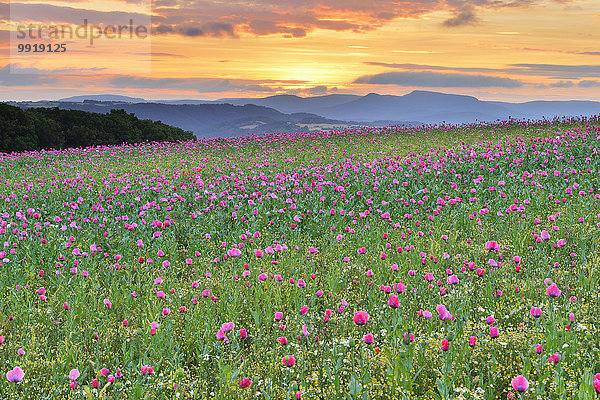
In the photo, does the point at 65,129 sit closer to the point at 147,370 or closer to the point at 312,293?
the point at 312,293

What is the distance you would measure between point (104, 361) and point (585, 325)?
456cm

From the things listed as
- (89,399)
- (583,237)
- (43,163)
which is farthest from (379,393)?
(43,163)

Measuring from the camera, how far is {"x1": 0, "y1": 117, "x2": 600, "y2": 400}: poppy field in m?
3.68

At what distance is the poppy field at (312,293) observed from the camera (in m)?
3.68

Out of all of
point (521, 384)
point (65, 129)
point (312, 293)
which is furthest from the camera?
point (65, 129)

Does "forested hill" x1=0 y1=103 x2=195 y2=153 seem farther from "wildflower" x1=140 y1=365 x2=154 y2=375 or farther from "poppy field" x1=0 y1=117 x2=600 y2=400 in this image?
"wildflower" x1=140 y1=365 x2=154 y2=375

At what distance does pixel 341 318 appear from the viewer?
182 inches

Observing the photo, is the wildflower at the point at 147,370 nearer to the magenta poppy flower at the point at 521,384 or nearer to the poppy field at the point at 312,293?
the poppy field at the point at 312,293

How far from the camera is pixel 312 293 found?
5.49 m

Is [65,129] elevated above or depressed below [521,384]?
above

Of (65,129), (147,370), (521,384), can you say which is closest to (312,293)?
(147,370)

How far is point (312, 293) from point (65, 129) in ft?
108

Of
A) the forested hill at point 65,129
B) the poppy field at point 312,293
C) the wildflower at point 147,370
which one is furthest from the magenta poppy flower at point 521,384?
the forested hill at point 65,129

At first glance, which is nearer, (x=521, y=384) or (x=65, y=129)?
(x=521, y=384)
